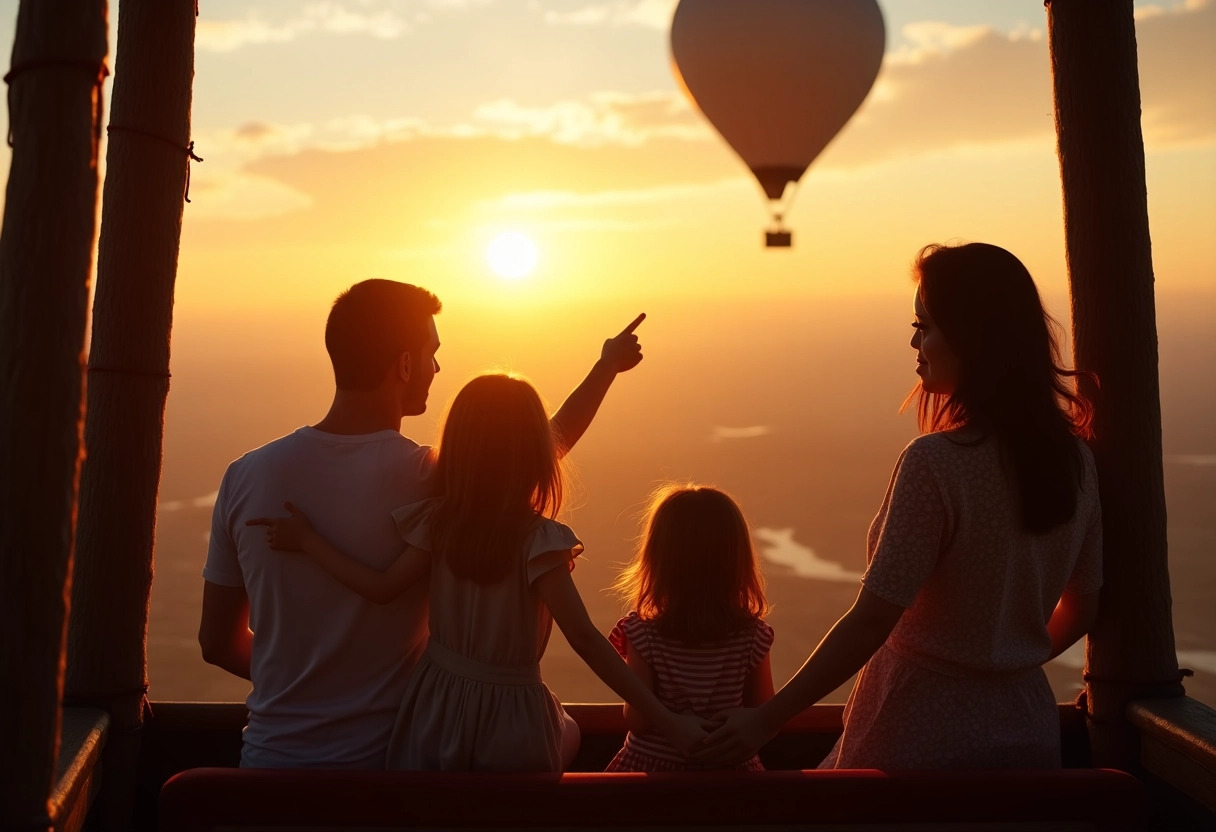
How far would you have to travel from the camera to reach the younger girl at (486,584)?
7.15 feet

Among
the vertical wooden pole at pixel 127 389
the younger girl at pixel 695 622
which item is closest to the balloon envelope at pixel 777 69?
the vertical wooden pole at pixel 127 389

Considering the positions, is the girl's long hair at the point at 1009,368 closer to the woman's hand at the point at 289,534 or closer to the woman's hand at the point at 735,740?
the woman's hand at the point at 735,740

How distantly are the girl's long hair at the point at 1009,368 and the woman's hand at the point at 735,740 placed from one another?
60 cm

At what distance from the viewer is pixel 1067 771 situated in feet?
6.70

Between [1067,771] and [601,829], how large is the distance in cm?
80

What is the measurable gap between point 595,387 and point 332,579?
2.54ft

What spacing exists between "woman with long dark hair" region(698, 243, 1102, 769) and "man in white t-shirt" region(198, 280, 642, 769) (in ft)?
2.11

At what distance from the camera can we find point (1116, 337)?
2746 mm

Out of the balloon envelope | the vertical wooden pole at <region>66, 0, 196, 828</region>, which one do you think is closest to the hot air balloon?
the balloon envelope

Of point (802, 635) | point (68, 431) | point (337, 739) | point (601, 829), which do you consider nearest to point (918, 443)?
point (601, 829)

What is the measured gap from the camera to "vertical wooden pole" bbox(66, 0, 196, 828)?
2.72 meters

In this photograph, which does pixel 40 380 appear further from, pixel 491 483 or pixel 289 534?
pixel 491 483

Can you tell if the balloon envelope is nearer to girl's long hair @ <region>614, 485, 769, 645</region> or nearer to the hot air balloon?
the hot air balloon

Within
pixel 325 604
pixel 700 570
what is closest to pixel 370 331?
pixel 325 604
